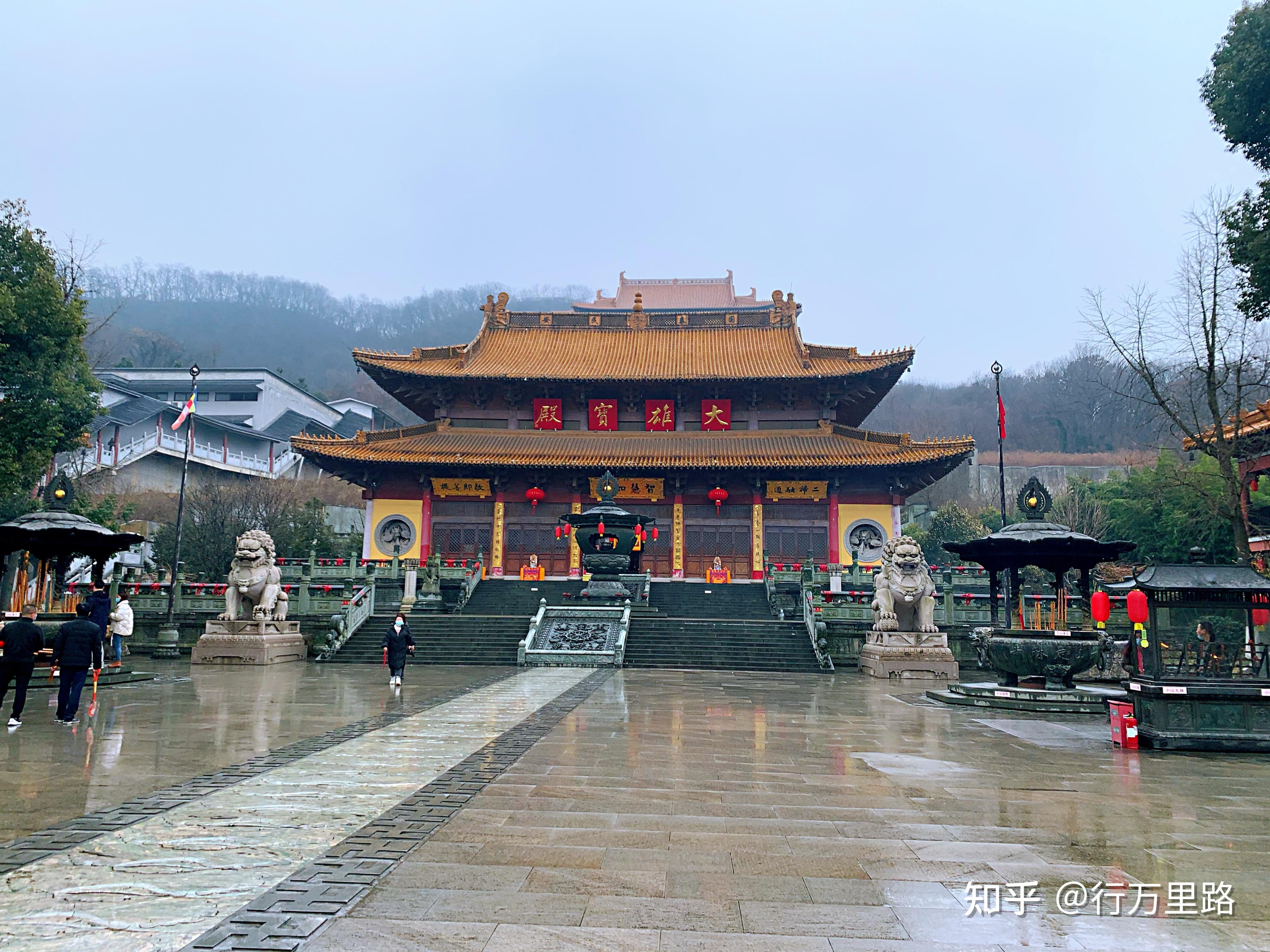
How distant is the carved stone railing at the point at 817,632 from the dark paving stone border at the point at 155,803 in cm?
1057

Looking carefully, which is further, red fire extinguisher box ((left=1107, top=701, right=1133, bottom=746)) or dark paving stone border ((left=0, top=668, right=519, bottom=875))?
red fire extinguisher box ((left=1107, top=701, right=1133, bottom=746))

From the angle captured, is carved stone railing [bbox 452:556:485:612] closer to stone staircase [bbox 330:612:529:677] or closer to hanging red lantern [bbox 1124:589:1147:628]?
stone staircase [bbox 330:612:529:677]

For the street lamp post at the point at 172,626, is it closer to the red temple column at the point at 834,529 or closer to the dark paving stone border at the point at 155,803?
the dark paving stone border at the point at 155,803

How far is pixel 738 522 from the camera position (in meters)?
29.8

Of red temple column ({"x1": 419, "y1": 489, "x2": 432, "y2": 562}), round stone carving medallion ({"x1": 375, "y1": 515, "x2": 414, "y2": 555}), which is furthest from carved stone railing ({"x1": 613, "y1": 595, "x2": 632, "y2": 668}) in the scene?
round stone carving medallion ({"x1": 375, "y1": 515, "x2": 414, "y2": 555})

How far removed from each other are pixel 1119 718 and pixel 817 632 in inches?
394

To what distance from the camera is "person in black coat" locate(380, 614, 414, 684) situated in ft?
42.5

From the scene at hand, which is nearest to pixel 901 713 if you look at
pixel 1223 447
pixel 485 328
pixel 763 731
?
pixel 763 731

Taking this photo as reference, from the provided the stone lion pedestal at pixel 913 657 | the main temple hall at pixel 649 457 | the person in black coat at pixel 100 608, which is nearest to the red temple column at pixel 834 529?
the main temple hall at pixel 649 457

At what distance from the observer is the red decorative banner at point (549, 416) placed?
32062 mm

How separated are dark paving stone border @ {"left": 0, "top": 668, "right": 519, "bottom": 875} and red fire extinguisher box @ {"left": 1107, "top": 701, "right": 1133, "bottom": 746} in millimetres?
7987

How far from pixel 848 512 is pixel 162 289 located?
97874 mm

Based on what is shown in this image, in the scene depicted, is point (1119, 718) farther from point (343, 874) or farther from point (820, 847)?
point (343, 874)

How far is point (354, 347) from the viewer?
276ft
